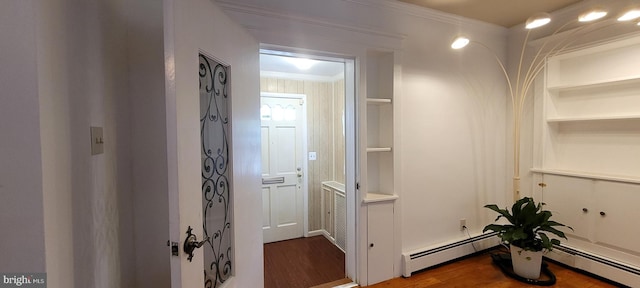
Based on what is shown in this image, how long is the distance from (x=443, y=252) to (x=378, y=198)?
977mm

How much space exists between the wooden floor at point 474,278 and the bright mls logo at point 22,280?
2.10m

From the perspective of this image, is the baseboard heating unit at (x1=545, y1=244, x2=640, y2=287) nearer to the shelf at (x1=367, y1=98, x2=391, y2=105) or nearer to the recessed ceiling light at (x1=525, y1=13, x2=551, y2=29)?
the recessed ceiling light at (x1=525, y1=13, x2=551, y2=29)

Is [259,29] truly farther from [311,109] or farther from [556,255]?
[556,255]

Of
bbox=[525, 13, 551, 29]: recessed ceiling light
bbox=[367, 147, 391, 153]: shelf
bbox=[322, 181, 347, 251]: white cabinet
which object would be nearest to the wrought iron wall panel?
bbox=[367, 147, 391, 153]: shelf

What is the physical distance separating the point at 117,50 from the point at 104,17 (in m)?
0.16

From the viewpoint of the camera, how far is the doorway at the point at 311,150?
339 cm

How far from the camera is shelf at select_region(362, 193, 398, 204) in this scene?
219 cm

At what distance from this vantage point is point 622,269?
212 cm

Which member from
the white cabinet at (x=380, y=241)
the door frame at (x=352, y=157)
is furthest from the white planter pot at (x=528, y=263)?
the door frame at (x=352, y=157)

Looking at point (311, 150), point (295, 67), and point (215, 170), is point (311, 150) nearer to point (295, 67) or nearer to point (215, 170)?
point (295, 67)

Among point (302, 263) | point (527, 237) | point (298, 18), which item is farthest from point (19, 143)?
point (527, 237)

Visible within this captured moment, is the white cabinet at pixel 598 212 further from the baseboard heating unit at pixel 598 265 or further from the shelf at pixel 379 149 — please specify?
the shelf at pixel 379 149

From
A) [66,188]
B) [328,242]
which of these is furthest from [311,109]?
[66,188]

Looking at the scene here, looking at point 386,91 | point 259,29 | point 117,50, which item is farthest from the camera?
point 386,91
